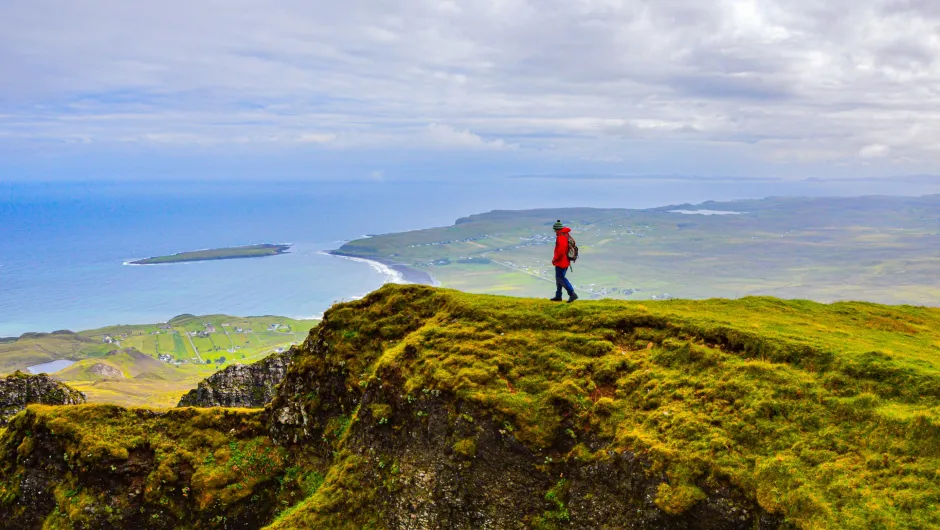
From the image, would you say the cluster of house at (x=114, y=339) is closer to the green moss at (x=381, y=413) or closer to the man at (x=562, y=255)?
the green moss at (x=381, y=413)

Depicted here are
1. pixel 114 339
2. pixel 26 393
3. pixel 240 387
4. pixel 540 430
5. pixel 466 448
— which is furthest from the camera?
pixel 114 339

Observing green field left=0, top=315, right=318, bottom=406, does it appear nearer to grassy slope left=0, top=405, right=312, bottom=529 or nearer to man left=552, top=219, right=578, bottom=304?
grassy slope left=0, top=405, right=312, bottom=529

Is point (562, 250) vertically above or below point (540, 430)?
above

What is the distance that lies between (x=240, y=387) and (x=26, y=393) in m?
11.1

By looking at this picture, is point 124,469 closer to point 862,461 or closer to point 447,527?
point 447,527

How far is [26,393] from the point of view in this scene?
3412 centimetres

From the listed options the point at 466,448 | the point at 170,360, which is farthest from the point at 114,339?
the point at 466,448

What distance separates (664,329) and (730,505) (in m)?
6.51

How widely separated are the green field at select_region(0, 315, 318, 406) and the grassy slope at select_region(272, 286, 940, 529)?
95667 millimetres

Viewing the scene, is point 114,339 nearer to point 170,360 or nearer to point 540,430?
point 170,360

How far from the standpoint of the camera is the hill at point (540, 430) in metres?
14.5

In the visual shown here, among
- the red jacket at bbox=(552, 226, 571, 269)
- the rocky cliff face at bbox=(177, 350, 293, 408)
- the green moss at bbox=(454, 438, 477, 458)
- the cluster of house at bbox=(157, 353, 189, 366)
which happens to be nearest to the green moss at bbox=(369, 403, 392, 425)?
the green moss at bbox=(454, 438, 477, 458)

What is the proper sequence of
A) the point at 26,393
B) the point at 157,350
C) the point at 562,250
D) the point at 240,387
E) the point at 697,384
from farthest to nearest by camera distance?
1. the point at 157,350
2. the point at 240,387
3. the point at 26,393
4. the point at 562,250
5. the point at 697,384

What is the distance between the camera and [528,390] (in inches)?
727
